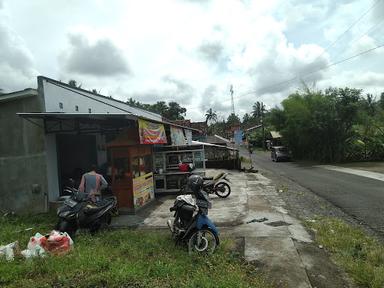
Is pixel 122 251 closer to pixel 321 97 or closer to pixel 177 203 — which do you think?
pixel 177 203

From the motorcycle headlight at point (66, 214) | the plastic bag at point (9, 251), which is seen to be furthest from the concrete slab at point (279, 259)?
the plastic bag at point (9, 251)

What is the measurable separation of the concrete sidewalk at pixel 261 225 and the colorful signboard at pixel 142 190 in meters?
0.47

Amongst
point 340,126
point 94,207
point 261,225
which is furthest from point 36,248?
point 340,126

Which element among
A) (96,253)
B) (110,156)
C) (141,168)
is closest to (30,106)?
(110,156)

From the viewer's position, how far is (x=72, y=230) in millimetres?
8555

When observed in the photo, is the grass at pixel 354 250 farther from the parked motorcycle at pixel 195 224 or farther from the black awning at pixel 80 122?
the black awning at pixel 80 122

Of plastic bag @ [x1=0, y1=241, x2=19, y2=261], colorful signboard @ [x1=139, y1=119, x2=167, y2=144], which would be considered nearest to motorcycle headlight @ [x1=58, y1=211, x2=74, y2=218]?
plastic bag @ [x1=0, y1=241, x2=19, y2=261]

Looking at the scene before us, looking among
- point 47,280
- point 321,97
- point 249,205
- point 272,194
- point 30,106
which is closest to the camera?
point 47,280

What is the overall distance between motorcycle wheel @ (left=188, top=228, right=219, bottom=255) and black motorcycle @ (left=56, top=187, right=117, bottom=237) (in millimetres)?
2743

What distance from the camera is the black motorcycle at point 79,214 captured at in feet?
27.6

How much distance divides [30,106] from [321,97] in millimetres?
29624

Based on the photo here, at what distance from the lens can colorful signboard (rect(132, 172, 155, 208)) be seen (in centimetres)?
1154

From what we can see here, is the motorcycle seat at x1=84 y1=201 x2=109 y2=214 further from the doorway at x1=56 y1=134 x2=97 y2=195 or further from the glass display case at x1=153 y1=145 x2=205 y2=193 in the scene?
the glass display case at x1=153 y1=145 x2=205 y2=193

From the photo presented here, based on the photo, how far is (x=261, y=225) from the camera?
30.4ft
